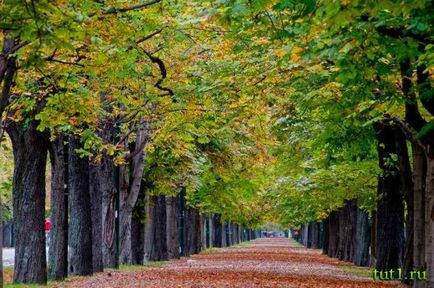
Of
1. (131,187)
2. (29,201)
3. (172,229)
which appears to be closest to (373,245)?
(131,187)

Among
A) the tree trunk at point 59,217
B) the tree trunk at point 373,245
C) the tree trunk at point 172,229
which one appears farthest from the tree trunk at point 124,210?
the tree trunk at point 172,229

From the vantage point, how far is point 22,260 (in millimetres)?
21703

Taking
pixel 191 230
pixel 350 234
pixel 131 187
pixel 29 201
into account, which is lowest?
pixel 191 230

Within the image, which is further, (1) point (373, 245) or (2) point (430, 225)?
(1) point (373, 245)

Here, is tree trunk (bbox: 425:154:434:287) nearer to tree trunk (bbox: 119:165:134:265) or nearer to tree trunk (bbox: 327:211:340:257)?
tree trunk (bbox: 119:165:134:265)

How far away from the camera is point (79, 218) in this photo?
84.1 feet

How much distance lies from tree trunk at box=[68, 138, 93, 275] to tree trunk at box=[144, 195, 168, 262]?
14670 millimetres

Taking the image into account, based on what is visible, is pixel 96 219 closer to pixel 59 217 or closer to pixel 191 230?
pixel 59 217

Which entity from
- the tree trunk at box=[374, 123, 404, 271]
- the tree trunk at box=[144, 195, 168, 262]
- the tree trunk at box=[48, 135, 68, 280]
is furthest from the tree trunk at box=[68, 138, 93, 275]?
the tree trunk at box=[144, 195, 168, 262]

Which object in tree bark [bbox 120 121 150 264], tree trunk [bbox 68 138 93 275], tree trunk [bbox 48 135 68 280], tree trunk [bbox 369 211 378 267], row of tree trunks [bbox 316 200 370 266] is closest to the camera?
tree trunk [bbox 48 135 68 280]

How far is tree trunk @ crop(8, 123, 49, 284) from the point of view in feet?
70.3

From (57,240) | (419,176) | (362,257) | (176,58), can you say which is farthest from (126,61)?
(362,257)

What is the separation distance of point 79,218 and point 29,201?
4208mm

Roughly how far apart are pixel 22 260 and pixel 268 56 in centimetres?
859
